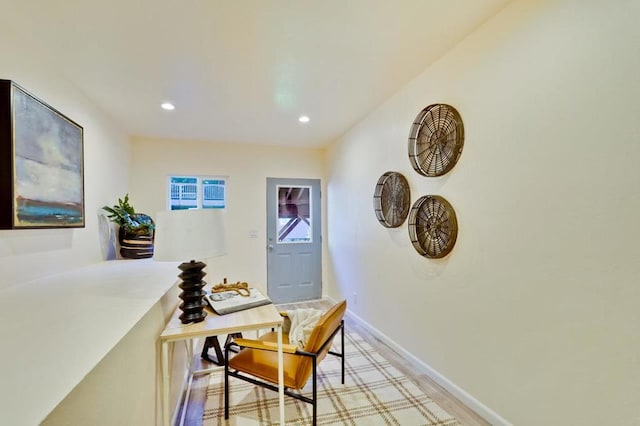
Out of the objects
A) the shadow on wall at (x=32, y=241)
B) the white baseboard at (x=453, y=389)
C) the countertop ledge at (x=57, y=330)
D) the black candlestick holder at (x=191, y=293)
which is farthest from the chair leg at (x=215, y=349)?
the white baseboard at (x=453, y=389)

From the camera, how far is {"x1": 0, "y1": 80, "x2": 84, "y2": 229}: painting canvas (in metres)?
1.61

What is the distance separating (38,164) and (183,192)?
2.32 meters

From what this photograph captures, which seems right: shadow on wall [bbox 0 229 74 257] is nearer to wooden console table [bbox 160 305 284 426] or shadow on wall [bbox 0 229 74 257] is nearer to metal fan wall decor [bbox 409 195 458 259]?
wooden console table [bbox 160 305 284 426]

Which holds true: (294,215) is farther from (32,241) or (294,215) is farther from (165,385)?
(165,385)

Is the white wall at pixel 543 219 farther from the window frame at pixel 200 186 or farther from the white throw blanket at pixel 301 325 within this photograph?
the window frame at pixel 200 186

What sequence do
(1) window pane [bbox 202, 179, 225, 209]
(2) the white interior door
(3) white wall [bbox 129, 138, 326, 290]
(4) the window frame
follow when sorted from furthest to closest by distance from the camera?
(2) the white interior door → (1) window pane [bbox 202, 179, 225, 209] → (4) the window frame → (3) white wall [bbox 129, 138, 326, 290]

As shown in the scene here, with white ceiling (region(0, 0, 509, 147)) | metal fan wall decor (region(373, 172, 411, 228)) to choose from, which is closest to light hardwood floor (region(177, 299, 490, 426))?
metal fan wall decor (region(373, 172, 411, 228))

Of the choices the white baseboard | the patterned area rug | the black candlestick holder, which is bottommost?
the patterned area rug

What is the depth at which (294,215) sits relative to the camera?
4609 mm

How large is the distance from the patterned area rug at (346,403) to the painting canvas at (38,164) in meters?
1.68

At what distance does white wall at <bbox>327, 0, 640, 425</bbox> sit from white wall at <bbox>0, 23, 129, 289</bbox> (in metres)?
2.74

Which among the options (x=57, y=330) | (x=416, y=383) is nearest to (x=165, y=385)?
(x=57, y=330)

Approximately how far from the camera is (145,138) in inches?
155

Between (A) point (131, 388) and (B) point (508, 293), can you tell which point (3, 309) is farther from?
(B) point (508, 293)
